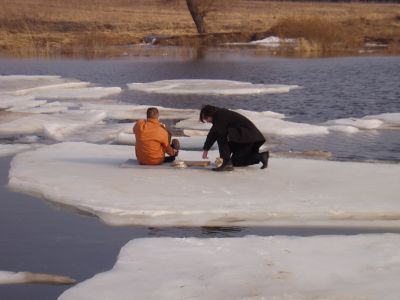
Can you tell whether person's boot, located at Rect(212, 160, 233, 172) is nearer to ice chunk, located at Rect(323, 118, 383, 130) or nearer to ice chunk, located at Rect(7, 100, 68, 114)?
ice chunk, located at Rect(323, 118, 383, 130)

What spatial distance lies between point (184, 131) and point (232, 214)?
6689 millimetres

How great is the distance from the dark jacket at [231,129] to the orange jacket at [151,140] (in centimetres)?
61

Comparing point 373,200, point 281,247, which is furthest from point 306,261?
point 373,200

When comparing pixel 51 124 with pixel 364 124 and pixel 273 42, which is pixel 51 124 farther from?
pixel 273 42

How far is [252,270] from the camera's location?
21.7ft

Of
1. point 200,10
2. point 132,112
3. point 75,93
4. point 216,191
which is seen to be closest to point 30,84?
point 75,93

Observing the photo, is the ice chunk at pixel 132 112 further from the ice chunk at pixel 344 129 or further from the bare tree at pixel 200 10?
the bare tree at pixel 200 10

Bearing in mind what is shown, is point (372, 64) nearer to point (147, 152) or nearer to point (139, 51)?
point (139, 51)

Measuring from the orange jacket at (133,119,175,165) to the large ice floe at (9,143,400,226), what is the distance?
20 cm

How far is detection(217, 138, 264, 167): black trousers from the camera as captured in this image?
33.1 feet

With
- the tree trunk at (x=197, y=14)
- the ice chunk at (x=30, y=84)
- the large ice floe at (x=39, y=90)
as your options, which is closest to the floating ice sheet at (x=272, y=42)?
the tree trunk at (x=197, y=14)

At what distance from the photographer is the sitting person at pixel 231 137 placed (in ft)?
32.7

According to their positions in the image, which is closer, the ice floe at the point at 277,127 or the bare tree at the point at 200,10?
the ice floe at the point at 277,127

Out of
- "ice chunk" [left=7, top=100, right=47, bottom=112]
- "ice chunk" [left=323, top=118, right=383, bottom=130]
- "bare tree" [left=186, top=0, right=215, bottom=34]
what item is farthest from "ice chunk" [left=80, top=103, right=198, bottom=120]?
"bare tree" [left=186, top=0, right=215, bottom=34]
